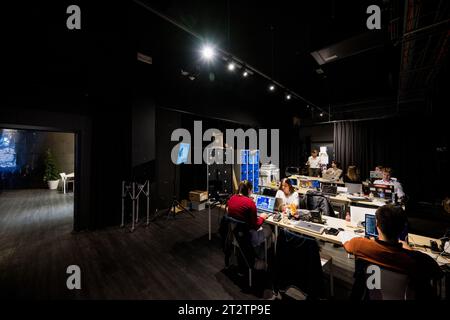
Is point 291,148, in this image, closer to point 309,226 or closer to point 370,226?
point 309,226

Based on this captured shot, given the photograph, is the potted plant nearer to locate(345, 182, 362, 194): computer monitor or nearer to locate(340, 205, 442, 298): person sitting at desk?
locate(340, 205, 442, 298): person sitting at desk

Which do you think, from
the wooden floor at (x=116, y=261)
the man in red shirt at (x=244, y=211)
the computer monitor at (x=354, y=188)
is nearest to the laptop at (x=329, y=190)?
the computer monitor at (x=354, y=188)

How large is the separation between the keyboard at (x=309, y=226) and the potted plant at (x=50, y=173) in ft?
38.0

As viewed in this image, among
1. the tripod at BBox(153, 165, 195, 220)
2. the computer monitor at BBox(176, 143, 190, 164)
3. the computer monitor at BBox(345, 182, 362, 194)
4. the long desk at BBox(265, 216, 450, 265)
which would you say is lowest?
the tripod at BBox(153, 165, 195, 220)

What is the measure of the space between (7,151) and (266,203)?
12.5 metres

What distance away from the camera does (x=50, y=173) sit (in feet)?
30.2

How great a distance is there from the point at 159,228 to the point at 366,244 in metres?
4.12

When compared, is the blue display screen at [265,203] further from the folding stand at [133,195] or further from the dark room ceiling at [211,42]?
the dark room ceiling at [211,42]

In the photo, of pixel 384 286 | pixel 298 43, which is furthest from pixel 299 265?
pixel 298 43

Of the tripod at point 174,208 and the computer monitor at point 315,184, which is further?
the computer monitor at point 315,184

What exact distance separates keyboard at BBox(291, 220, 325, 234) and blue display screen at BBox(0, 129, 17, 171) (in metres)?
12.8

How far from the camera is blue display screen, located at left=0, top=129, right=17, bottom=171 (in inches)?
342

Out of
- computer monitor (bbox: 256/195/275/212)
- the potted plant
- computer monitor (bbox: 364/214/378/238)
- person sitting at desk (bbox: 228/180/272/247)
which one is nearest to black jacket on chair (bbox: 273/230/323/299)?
person sitting at desk (bbox: 228/180/272/247)

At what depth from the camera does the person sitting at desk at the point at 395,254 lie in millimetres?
1298
